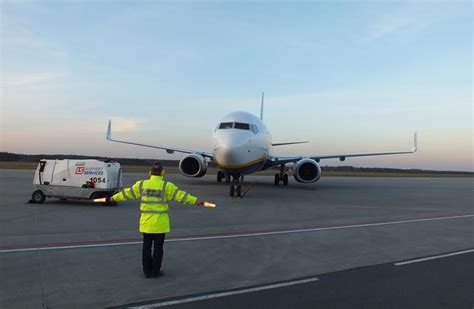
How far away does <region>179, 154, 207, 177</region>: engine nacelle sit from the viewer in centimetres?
2292

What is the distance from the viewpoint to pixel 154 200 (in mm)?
6188

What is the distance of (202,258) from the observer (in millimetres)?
7109

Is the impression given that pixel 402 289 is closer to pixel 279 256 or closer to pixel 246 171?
pixel 279 256

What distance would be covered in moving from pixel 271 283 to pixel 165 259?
214 cm

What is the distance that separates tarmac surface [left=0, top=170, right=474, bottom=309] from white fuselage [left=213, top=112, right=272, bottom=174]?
563 cm

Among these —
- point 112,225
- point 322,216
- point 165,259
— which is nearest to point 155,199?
point 165,259

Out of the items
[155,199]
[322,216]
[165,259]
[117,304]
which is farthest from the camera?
[322,216]

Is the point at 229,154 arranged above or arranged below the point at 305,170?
above

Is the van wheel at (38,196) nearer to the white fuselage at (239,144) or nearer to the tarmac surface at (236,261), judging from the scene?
A: the tarmac surface at (236,261)

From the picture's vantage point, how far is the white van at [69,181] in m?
13.7

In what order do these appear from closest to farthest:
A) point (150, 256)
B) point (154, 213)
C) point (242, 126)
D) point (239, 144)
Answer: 1. point (150, 256)
2. point (154, 213)
3. point (239, 144)
4. point (242, 126)

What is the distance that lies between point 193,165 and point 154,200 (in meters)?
17.0

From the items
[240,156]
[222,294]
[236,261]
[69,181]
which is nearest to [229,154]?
[240,156]

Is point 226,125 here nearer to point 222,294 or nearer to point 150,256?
point 150,256
